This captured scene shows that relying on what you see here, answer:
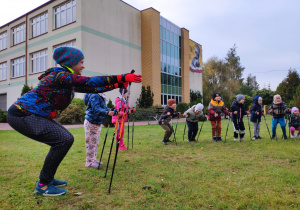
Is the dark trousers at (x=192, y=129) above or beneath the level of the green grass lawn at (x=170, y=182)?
above

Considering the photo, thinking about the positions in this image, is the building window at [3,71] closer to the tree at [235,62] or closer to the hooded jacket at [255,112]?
the hooded jacket at [255,112]

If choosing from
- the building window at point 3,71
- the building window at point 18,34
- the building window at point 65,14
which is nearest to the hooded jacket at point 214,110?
the building window at point 65,14

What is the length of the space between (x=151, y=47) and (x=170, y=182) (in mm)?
24294

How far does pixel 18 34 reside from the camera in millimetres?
28203

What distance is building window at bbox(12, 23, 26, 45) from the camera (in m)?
27.4

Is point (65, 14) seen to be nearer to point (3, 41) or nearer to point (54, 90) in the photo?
point (3, 41)

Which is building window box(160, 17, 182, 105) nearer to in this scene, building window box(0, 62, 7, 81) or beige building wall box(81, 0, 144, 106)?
beige building wall box(81, 0, 144, 106)

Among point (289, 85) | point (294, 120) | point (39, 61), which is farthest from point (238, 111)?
point (289, 85)

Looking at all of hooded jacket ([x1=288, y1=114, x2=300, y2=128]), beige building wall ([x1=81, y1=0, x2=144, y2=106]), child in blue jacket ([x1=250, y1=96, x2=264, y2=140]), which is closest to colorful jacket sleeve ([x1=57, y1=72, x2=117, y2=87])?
child in blue jacket ([x1=250, y1=96, x2=264, y2=140])

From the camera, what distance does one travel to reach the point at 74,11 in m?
21.6

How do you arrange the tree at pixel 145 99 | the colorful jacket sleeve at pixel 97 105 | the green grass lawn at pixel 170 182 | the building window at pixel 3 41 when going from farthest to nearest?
the building window at pixel 3 41 < the tree at pixel 145 99 < the colorful jacket sleeve at pixel 97 105 < the green grass lawn at pixel 170 182

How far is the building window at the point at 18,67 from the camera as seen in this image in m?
27.0

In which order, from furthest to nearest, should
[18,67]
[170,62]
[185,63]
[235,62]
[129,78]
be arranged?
[235,62], [185,63], [170,62], [18,67], [129,78]

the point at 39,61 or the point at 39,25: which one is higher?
the point at 39,25
